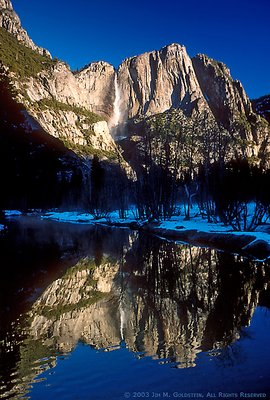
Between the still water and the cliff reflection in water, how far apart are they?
0.09 feet

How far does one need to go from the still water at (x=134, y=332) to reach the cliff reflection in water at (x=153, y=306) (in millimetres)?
27

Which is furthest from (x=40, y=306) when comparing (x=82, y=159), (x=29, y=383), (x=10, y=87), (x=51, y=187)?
(x=82, y=159)

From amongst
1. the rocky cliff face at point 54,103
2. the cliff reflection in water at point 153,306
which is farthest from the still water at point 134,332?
the rocky cliff face at point 54,103

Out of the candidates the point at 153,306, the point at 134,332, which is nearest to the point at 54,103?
the point at 153,306

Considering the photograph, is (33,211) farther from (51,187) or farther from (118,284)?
(118,284)

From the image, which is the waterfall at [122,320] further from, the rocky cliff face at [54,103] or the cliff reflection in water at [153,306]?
the rocky cliff face at [54,103]

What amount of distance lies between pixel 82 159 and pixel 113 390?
484 feet

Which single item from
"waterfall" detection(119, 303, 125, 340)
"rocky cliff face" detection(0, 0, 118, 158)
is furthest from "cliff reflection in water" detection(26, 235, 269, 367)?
"rocky cliff face" detection(0, 0, 118, 158)

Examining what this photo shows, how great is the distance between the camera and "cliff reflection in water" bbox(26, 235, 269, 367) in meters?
A: 8.15

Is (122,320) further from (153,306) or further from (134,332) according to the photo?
(153,306)

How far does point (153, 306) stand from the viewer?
10.9 metres

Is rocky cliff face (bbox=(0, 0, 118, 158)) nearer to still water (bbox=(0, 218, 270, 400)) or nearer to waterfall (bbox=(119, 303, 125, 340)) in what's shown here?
still water (bbox=(0, 218, 270, 400))

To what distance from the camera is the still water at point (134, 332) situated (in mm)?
6047

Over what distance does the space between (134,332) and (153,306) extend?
2.23m
